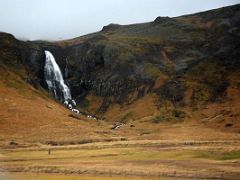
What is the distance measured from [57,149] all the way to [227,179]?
43.2m

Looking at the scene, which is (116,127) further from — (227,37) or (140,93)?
(227,37)

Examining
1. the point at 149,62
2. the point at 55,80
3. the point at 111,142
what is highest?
the point at 149,62

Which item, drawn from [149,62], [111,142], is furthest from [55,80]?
[111,142]

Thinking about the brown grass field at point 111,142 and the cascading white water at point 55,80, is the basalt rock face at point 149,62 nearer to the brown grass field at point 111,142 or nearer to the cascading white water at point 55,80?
the cascading white water at point 55,80

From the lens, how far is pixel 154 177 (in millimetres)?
50812

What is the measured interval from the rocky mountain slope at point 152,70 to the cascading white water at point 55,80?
205cm

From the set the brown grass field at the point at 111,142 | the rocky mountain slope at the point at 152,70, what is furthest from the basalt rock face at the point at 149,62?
the brown grass field at the point at 111,142

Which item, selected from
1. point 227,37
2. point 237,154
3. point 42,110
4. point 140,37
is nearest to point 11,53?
point 42,110

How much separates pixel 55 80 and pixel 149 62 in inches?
1257

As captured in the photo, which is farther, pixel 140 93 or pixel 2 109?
pixel 140 93

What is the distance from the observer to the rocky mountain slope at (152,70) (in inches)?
5394

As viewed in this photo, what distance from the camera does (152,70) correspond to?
15512cm

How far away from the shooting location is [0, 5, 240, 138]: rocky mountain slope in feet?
449

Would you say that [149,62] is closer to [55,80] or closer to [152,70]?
[152,70]
